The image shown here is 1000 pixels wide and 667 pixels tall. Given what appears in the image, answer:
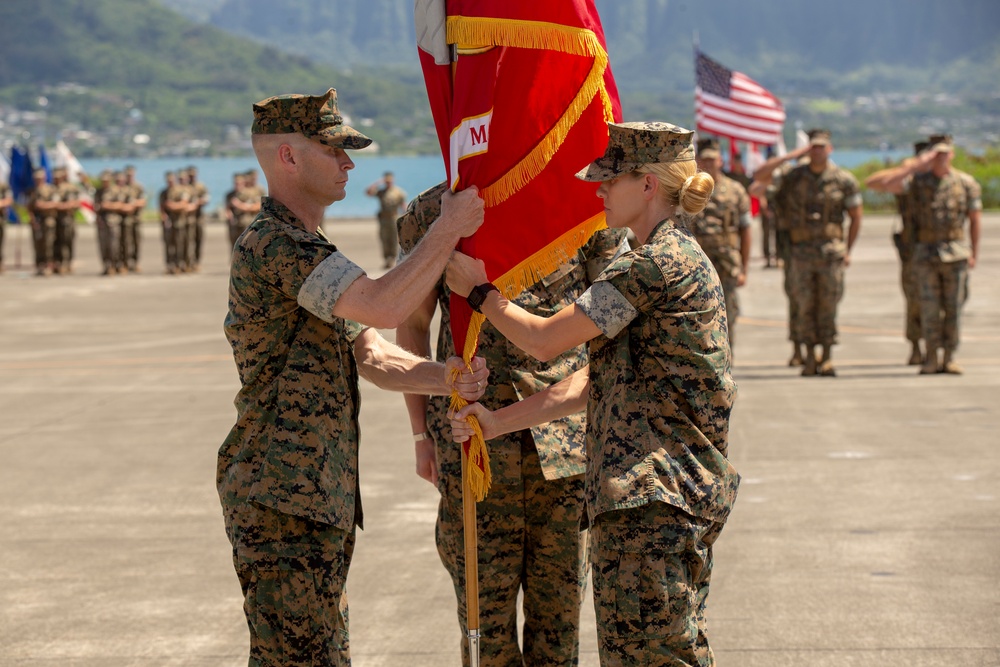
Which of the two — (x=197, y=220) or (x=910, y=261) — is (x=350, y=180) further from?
(x=910, y=261)

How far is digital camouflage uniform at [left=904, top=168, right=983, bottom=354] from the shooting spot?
12891 millimetres

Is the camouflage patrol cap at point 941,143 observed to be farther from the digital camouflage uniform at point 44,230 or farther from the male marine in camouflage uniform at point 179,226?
the digital camouflage uniform at point 44,230

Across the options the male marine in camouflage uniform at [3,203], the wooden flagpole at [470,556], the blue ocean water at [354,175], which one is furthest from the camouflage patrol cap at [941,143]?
the blue ocean water at [354,175]

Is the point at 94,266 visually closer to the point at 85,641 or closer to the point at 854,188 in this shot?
the point at 854,188

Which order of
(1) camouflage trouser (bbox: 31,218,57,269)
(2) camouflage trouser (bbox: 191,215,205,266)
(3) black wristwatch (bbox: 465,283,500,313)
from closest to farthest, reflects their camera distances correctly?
(3) black wristwatch (bbox: 465,283,500,313) < (1) camouflage trouser (bbox: 31,218,57,269) < (2) camouflage trouser (bbox: 191,215,205,266)

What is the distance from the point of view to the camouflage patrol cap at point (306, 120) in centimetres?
432

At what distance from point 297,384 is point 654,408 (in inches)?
43.0

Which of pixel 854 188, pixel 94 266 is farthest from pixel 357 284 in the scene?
pixel 94 266

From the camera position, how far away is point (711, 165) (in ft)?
42.1

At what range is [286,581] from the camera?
425 cm

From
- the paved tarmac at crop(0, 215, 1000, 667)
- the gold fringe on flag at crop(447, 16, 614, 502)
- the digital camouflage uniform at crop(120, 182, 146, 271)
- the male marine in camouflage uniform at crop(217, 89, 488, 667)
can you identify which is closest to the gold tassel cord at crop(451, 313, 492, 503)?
the gold fringe on flag at crop(447, 16, 614, 502)

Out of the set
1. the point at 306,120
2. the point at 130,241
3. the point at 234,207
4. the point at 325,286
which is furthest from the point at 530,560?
the point at 130,241

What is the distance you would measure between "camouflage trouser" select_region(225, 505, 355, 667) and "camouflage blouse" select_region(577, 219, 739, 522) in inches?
34.0

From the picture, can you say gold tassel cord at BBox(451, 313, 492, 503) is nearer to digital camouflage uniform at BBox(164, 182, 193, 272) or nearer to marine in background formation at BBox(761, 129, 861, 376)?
marine in background formation at BBox(761, 129, 861, 376)
